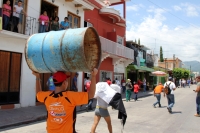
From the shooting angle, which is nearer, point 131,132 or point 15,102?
point 131,132

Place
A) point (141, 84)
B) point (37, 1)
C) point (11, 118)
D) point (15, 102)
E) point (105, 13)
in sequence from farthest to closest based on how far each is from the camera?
1. point (141, 84)
2. point (105, 13)
3. point (37, 1)
4. point (15, 102)
5. point (11, 118)

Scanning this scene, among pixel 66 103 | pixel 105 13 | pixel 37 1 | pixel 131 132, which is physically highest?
pixel 105 13

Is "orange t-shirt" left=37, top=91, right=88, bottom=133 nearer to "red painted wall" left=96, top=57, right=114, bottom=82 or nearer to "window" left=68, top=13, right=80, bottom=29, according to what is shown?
"window" left=68, top=13, right=80, bottom=29

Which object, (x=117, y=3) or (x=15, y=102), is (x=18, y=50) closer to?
(x=15, y=102)

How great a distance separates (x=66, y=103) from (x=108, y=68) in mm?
17259

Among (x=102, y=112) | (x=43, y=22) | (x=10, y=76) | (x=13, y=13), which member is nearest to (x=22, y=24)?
(x=13, y=13)

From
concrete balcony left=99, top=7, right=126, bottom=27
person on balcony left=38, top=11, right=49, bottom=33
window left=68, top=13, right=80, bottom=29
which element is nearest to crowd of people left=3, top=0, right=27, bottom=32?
person on balcony left=38, top=11, right=49, bottom=33

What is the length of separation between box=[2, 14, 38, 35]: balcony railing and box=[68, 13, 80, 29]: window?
3.28 meters

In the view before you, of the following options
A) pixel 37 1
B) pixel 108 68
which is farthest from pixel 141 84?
pixel 37 1

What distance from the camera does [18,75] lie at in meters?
11.0

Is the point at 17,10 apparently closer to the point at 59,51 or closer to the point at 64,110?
the point at 59,51

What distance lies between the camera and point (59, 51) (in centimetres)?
279

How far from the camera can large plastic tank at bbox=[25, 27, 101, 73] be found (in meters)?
2.71

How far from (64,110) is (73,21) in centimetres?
1273
